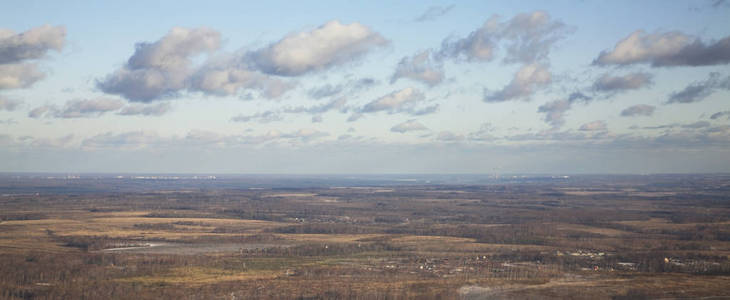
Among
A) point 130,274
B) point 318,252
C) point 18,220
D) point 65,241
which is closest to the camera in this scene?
Result: point 130,274

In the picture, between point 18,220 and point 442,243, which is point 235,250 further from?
point 18,220

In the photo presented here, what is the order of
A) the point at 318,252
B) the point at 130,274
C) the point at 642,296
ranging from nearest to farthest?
the point at 642,296
the point at 130,274
the point at 318,252

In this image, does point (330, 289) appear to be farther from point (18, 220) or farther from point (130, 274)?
point (18, 220)

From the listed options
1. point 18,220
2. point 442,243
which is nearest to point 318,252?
point 442,243

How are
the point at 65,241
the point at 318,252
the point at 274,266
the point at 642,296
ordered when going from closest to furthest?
the point at 642,296 → the point at 274,266 → the point at 318,252 → the point at 65,241

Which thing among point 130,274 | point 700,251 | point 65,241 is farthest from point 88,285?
point 700,251

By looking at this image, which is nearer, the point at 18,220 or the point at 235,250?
the point at 235,250

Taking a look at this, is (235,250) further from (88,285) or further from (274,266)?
(88,285)

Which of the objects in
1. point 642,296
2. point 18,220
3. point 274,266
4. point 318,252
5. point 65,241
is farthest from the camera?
point 18,220

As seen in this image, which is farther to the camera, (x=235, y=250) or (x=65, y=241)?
(x=65, y=241)
